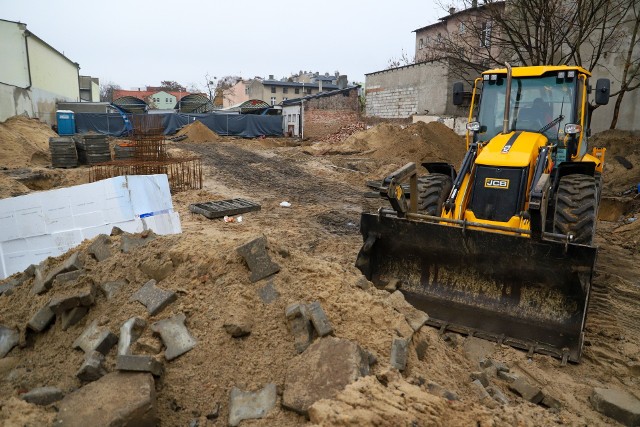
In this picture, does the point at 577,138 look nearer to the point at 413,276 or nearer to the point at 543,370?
the point at 413,276

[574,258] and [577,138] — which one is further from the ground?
[577,138]

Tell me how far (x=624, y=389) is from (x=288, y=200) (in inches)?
360

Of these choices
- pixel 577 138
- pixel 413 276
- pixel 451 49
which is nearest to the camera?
pixel 413 276

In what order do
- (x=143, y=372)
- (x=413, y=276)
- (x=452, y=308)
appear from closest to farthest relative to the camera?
(x=143, y=372)
(x=452, y=308)
(x=413, y=276)

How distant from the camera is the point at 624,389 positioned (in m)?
4.07

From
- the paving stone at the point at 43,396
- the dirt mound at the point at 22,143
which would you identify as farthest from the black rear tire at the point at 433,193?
the dirt mound at the point at 22,143

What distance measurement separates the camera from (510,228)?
488cm

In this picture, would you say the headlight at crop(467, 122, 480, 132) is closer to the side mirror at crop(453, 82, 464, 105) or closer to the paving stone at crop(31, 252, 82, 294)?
the side mirror at crop(453, 82, 464, 105)

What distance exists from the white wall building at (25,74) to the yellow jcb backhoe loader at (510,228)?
922 inches

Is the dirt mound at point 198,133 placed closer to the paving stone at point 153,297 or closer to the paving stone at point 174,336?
the paving stone at point 153,297

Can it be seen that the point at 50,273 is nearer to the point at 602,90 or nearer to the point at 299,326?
the point at 299,326

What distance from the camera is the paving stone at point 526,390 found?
151 inches

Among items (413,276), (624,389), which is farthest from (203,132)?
(624,389)

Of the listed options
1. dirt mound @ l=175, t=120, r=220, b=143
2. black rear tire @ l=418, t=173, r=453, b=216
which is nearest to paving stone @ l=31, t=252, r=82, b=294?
black rear tire @ l=418, t=173, r=453, b=216
